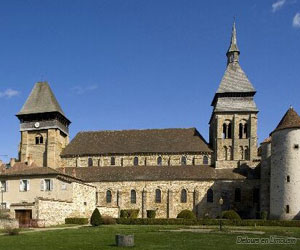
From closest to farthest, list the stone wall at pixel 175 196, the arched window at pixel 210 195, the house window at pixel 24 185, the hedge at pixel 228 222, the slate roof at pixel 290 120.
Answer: the hedge at pixel 228 222 < the house window at pixel 24 185 < the slate roof at pixel 290 120 < the stone wall at pixel 175 196 < the arched window at pixel 210 195

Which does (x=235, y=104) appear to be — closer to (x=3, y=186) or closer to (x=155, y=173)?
(x=155, y=173)

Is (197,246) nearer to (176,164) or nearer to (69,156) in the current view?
(176,164)

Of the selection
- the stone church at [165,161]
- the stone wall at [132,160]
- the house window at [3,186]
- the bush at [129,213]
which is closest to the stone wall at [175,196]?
the stone church at [165,161]


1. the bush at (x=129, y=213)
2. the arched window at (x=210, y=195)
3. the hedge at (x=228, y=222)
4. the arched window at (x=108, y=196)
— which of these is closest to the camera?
the hedge at (x=228, y=222)

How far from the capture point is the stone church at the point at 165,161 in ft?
159

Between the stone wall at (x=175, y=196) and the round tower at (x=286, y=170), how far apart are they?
5.79 meters

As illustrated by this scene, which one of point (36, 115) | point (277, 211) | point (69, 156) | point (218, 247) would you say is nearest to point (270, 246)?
point (218, 247)

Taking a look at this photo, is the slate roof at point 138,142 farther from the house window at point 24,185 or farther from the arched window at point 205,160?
the house window at point 24,185

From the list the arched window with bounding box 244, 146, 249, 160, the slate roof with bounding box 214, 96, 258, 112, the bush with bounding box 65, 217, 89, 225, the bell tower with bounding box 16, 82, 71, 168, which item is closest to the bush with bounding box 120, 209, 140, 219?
the bush with bounding box 65, 217, 89, 225

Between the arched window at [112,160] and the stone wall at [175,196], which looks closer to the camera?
the stone wall at [175,196]

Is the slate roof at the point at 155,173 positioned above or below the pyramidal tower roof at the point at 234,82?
below

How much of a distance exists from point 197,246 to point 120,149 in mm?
40450

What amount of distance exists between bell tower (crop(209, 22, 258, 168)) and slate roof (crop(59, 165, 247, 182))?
240 centimetres

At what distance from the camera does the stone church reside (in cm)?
4844
